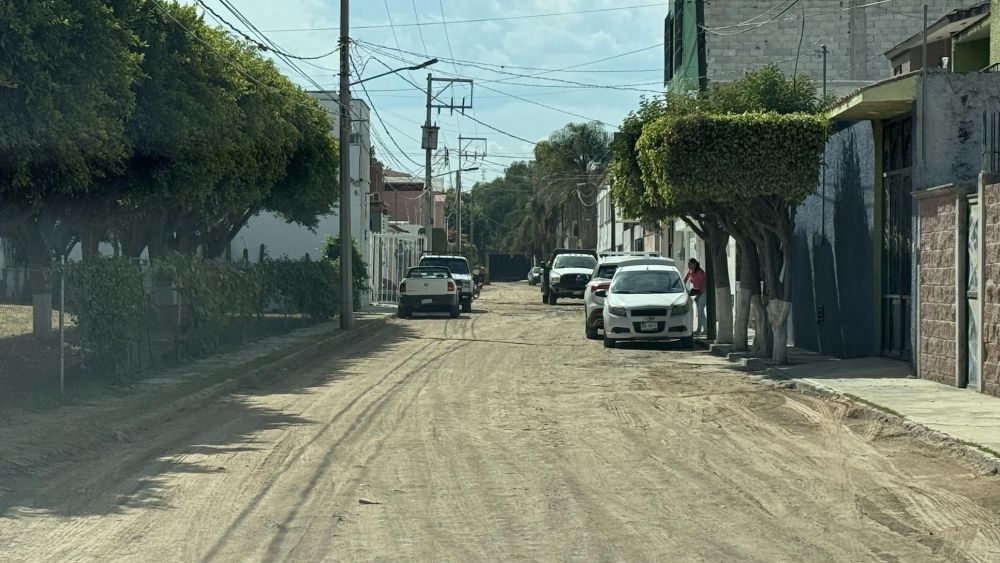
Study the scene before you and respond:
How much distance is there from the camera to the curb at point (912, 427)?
386 inches

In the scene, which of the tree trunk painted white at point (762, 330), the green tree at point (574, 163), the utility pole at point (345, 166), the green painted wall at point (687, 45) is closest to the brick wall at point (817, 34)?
the green painted wall at point (687, 45)

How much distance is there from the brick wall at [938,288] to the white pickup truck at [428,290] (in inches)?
915

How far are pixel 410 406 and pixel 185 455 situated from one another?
4.08 metres

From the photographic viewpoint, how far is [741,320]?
2155 cm

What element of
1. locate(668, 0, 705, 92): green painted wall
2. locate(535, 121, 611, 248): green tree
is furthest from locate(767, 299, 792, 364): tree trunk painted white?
locate(535, 121, 611, 248): green tree

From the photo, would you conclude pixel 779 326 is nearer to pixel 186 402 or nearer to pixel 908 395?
pixel 908 395

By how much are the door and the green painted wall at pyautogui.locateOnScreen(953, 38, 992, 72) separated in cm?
963

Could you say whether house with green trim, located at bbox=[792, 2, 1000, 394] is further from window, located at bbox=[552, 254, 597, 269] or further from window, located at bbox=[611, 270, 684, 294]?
window, located at bbox=[552, 254, 597, 269]

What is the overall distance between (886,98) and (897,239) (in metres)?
2.59

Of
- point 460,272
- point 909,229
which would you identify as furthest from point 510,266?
point 909,229

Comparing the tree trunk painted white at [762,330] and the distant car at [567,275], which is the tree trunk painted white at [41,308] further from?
the distant car at [567,275]

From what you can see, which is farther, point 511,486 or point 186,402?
point 186,402

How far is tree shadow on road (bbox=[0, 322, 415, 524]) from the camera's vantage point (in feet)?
28.1

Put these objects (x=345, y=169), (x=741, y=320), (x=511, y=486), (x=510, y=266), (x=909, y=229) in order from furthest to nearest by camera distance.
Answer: (x=510, y=266)
(x=345, y=169)
(x=741, y=320)
(x=909, y=229)
(x=511, y=486)
